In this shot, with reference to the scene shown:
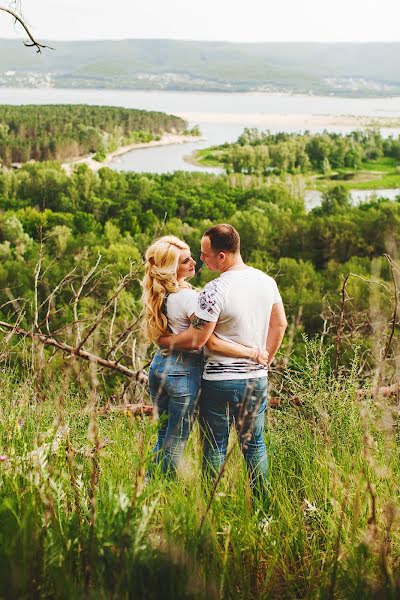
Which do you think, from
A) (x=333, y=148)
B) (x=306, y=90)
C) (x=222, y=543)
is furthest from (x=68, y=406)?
(x=306, y=90)

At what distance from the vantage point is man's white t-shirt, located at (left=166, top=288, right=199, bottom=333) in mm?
2643

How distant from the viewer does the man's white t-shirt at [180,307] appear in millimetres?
2643

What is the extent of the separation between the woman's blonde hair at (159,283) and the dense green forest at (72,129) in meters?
64.0

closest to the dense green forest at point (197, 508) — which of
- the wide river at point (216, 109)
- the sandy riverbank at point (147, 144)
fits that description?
the wide river at point (216, 109)

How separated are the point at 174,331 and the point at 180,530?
3.69 ft

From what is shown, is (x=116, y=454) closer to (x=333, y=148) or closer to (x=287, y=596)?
(x=287, y=596)

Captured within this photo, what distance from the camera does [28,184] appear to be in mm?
53719

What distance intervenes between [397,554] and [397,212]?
110 feet

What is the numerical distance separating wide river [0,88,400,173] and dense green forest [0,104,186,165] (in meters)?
3.85

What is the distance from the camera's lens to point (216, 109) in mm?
151625

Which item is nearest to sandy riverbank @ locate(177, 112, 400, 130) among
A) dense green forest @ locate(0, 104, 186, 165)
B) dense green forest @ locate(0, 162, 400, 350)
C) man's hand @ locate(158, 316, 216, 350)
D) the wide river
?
the wide river

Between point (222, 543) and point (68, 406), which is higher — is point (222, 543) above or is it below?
above

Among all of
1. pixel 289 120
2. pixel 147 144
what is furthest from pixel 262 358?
pixel 289 120

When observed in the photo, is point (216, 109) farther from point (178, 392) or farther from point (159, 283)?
point (178, 392)
